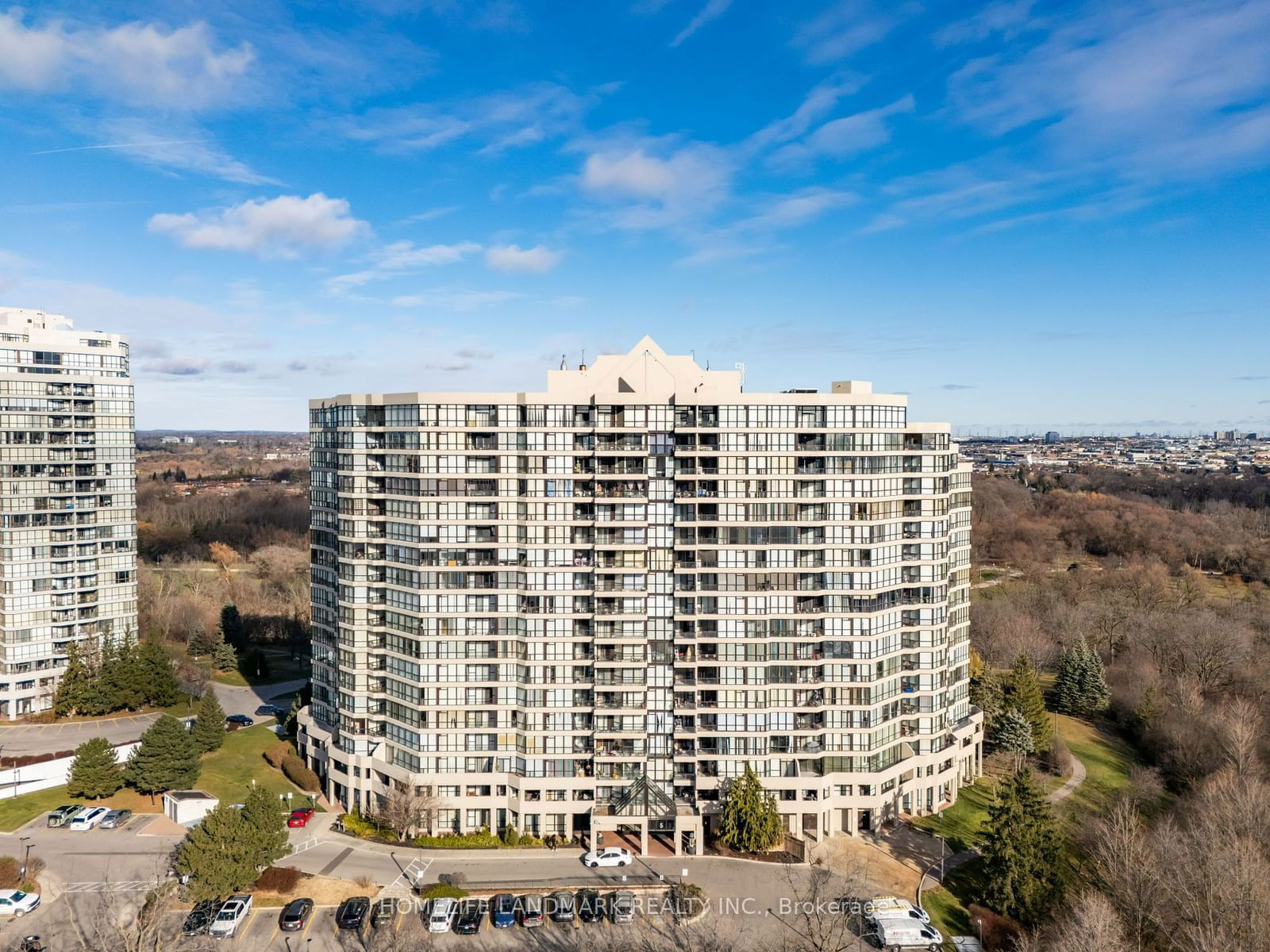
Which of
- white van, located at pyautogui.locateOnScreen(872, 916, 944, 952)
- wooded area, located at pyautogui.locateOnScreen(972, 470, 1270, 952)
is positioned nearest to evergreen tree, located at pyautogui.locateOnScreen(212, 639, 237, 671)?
white van, located at pyautogui.locateOnScreen(872, 916, 944, 952)

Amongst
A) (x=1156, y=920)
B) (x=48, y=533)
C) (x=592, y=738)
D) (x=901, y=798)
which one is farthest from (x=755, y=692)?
(x=48, y=533)

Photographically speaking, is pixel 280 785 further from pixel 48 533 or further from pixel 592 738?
pixel 48 533

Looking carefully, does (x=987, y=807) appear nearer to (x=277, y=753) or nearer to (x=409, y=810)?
(x=409, y=810)

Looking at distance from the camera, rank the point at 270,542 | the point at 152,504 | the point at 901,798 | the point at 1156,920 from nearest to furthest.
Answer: the point at 1156,920 → the point at 901,798 → the point at 270,542 → the point at 152,504

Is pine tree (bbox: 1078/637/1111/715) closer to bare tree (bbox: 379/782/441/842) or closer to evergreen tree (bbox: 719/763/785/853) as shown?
evergreen tree (bbox: 719/763/785/853)

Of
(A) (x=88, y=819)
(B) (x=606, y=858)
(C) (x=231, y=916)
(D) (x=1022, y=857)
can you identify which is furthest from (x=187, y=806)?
(D) (x=1022, y=857)

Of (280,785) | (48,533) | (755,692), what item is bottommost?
(280,785)

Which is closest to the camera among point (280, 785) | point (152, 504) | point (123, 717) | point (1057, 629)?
point (280, 785)
